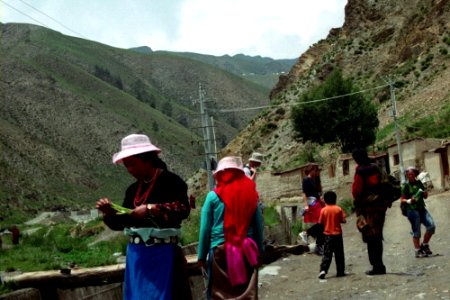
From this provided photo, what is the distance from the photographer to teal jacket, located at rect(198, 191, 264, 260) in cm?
576

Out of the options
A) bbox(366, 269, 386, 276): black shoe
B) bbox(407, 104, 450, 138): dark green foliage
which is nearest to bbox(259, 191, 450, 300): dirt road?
bbox(366, 269, 386, 276): black shoe

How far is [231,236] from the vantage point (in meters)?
5.67

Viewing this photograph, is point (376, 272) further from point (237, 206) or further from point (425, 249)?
point (237, 206)

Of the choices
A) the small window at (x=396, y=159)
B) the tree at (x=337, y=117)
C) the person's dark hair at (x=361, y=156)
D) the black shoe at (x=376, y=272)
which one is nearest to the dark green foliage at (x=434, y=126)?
the small window at (x=396, y=159)

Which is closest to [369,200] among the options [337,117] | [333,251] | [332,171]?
[333,251]

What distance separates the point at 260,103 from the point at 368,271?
175m

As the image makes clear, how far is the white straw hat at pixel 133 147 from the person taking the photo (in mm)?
4742

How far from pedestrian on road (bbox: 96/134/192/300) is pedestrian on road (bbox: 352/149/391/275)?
196 inches

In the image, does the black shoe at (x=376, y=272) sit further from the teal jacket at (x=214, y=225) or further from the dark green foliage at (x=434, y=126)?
the dark green foliage at (x=434, y=126)

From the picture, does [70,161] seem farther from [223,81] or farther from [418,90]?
[223,81]

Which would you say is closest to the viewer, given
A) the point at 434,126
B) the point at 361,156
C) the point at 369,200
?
the point at 369,200

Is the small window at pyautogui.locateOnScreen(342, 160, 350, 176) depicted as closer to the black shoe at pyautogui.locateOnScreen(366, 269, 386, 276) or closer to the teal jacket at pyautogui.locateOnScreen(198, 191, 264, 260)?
the black shoe at pyautogui.locateOnScreen(366, 269, 386, 276)

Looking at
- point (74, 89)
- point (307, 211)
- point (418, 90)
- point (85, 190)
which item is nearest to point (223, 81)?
point (74, 89)

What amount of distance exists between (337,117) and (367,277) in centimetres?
4316
